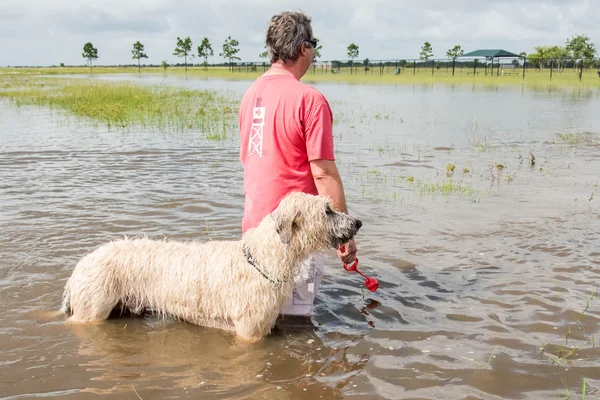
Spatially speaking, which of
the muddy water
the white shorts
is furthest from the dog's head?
the muddy water

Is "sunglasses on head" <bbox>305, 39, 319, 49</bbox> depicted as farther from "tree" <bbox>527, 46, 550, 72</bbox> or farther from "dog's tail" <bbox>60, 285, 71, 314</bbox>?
"tree" <bbox>527, 46, 550, 72</bbox>

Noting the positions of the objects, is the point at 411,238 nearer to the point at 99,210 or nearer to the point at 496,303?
the point at 496,303

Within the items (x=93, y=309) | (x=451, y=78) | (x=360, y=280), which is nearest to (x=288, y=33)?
(x=93, y=309)

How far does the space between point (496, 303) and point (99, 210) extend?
715 centimetres

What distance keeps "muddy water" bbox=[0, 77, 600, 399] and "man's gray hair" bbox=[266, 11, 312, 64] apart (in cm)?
291

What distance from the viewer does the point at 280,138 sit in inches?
195

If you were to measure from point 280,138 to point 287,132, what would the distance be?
0.10 meters

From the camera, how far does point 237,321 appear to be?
5211mm

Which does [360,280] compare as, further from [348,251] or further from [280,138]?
[280,138]

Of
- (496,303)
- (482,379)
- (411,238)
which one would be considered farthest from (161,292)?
(411,238)

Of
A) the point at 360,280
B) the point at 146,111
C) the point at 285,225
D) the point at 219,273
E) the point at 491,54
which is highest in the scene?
the point at 491,54

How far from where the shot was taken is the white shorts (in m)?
5.44

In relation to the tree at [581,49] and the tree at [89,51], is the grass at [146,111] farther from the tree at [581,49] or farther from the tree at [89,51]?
the tree at [89,51]

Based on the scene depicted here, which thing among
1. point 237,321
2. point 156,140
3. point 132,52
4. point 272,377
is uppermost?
point 132,52
